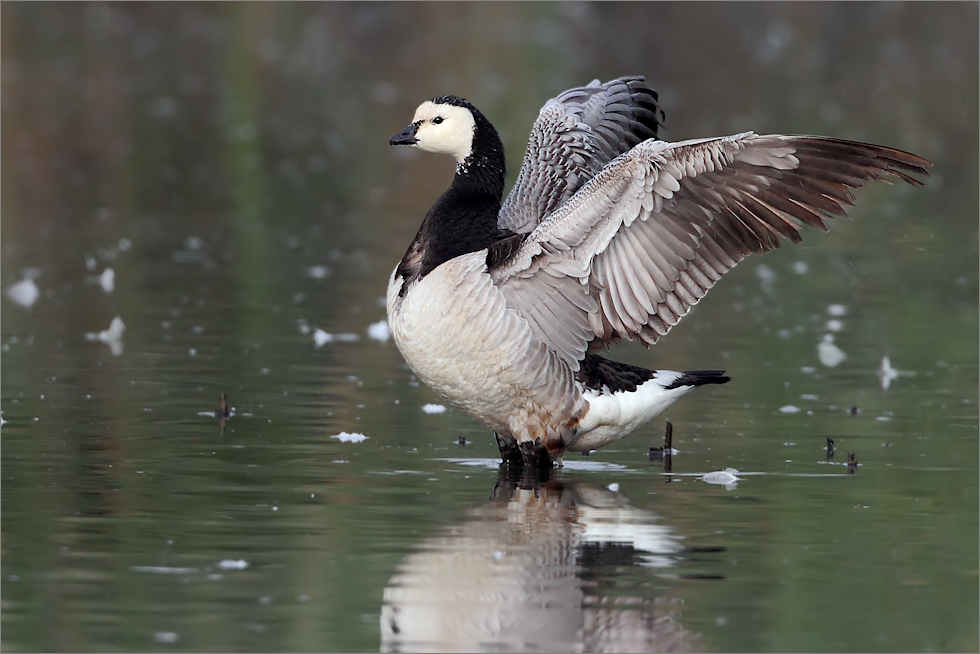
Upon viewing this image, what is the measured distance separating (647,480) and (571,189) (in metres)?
2.02

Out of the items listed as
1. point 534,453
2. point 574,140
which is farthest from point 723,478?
point 574,140

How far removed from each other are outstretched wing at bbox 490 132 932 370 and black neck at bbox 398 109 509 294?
1.00 ft

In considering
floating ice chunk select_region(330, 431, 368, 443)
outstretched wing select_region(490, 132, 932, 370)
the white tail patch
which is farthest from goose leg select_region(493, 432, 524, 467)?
floating ice chunk select_region(330, 431, 368, 443)

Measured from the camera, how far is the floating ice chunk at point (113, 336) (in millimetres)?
10114

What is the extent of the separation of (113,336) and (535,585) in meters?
5.55

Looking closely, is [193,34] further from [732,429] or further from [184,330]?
[732,429]

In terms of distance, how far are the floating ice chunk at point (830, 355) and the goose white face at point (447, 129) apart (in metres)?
3.27

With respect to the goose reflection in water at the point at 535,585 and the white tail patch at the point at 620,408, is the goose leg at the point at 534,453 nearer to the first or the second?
the white tail patch at the point at 620,408

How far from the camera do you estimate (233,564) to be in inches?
221

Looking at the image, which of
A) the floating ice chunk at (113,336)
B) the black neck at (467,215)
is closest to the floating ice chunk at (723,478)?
the black neck at (467,215)

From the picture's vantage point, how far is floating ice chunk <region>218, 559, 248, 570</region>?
18.3 ft

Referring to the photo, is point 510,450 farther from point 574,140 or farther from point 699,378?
point 574,140

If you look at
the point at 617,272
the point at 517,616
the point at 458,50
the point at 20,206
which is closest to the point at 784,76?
the point at 458,50

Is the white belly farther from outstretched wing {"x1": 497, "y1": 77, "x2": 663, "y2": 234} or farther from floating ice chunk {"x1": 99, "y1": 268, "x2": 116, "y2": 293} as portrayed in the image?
floating ice chunk {"x1": 99, "y1": 268, "x2": 116, "y2": 293}
